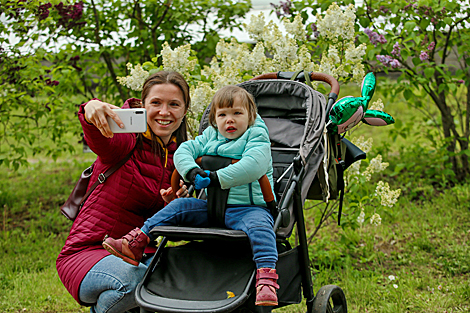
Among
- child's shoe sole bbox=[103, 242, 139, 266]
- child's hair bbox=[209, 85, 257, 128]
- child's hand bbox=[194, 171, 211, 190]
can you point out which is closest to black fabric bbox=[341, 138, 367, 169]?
child's hair bbox=[209, 85, 257, 128]

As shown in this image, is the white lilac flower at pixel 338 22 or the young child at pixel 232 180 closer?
the young child at pixel 232 180

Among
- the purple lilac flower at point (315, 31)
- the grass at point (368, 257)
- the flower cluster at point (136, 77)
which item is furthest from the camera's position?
the purple lilac flower at point (315, 31)

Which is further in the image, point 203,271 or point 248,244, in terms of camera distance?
point 248,244

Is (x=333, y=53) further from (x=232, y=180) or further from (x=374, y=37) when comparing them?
(x=232, y=180)

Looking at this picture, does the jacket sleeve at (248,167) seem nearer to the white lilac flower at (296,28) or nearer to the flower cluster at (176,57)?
the flower cluster at (176,57)

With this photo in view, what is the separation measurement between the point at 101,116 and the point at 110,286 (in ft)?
2.76

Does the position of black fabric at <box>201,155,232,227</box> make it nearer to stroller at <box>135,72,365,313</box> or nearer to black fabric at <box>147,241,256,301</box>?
stroller at <box>135,72,365,313</box>

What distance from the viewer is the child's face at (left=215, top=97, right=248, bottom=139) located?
2.29 meters

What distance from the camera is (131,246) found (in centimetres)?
222

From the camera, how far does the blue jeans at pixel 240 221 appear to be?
6.63 ft

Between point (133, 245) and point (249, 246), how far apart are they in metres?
0.56

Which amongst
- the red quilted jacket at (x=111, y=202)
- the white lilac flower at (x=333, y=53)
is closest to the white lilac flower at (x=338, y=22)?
the white lilac flower at (x=333, y=53)

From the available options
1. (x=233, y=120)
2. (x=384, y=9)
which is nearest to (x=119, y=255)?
(x=233, y=120)

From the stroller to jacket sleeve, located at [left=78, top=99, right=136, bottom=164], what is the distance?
1.14 feet
